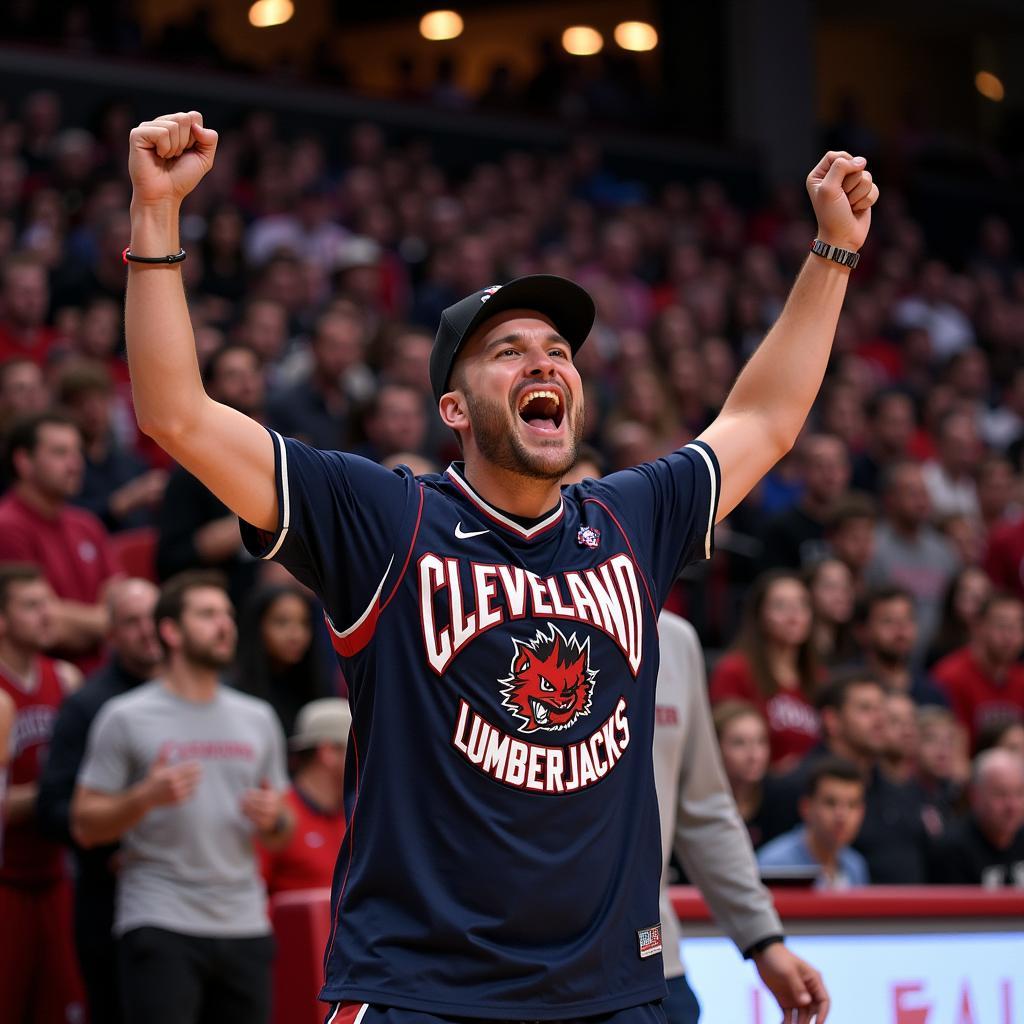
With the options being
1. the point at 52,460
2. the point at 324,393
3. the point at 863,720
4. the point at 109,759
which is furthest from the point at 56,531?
the point at 863,720

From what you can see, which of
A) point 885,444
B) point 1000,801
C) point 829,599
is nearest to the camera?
point 1000,801

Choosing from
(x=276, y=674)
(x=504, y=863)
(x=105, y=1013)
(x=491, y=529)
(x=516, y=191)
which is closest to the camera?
(x=504, y=863)

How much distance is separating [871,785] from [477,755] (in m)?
5.16

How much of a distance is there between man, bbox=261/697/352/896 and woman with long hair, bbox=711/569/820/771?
208 centimetres

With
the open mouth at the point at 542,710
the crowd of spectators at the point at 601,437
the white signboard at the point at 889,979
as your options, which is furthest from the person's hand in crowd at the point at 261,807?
the open mouth at the point at 542,710

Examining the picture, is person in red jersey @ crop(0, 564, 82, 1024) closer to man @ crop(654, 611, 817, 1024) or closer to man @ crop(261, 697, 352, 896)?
man @ crop(261, 697, 352, 896)

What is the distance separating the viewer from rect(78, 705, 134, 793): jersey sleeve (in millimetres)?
5898

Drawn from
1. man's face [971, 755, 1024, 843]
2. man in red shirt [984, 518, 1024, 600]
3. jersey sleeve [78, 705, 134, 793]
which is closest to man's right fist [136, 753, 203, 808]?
jersey sleeve [78, 705, 134, 793]

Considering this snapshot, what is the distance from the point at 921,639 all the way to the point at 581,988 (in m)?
7.95

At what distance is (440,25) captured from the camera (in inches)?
882

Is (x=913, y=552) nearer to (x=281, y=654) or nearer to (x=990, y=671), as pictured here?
(x=990, y=671)

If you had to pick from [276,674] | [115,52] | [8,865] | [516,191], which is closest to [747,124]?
[516,191]

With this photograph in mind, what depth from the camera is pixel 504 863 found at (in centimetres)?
282

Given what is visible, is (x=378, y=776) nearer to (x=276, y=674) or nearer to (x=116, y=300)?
(x=276, y=674)
